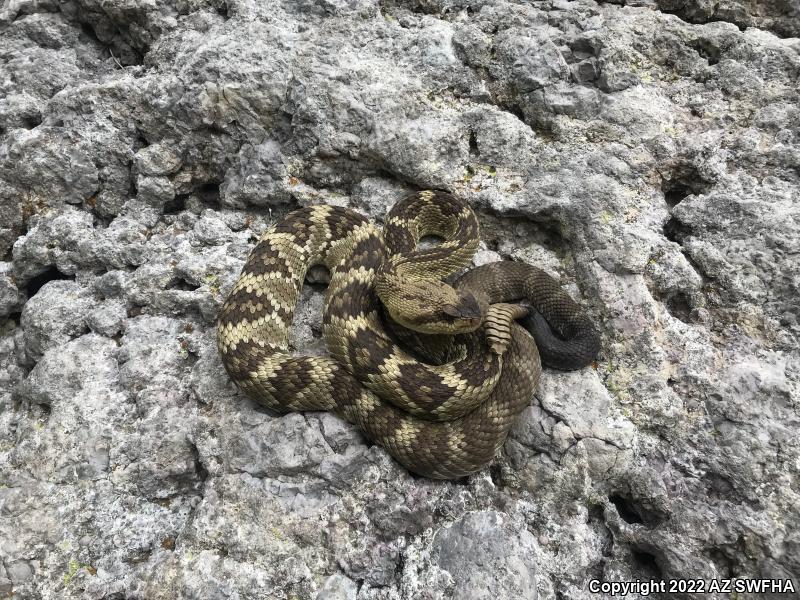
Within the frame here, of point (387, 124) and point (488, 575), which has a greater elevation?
point (387, 124)

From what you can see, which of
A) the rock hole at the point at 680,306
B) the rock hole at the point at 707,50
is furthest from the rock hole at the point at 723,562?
the rock hole at the point at 707,50

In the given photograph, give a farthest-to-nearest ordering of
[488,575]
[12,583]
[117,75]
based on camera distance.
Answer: [117,75], [12,583], [488,575]

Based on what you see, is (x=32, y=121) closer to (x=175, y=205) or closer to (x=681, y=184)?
(x=175, y=205)

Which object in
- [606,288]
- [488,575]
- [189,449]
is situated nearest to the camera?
[488,575]

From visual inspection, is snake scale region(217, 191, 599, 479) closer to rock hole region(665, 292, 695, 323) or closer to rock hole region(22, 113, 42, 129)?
rock hole region(665, 292, 695, 323)

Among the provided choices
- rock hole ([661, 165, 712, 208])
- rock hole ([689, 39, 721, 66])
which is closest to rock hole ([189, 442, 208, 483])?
rock hole ([661, 165, 712, 208])

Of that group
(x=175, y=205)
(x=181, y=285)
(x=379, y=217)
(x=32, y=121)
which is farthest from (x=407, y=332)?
(x=32, y=121)

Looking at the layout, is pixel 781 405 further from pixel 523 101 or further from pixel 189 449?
pixel 189 449

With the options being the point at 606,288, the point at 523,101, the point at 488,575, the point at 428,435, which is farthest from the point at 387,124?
the point at 488,575
